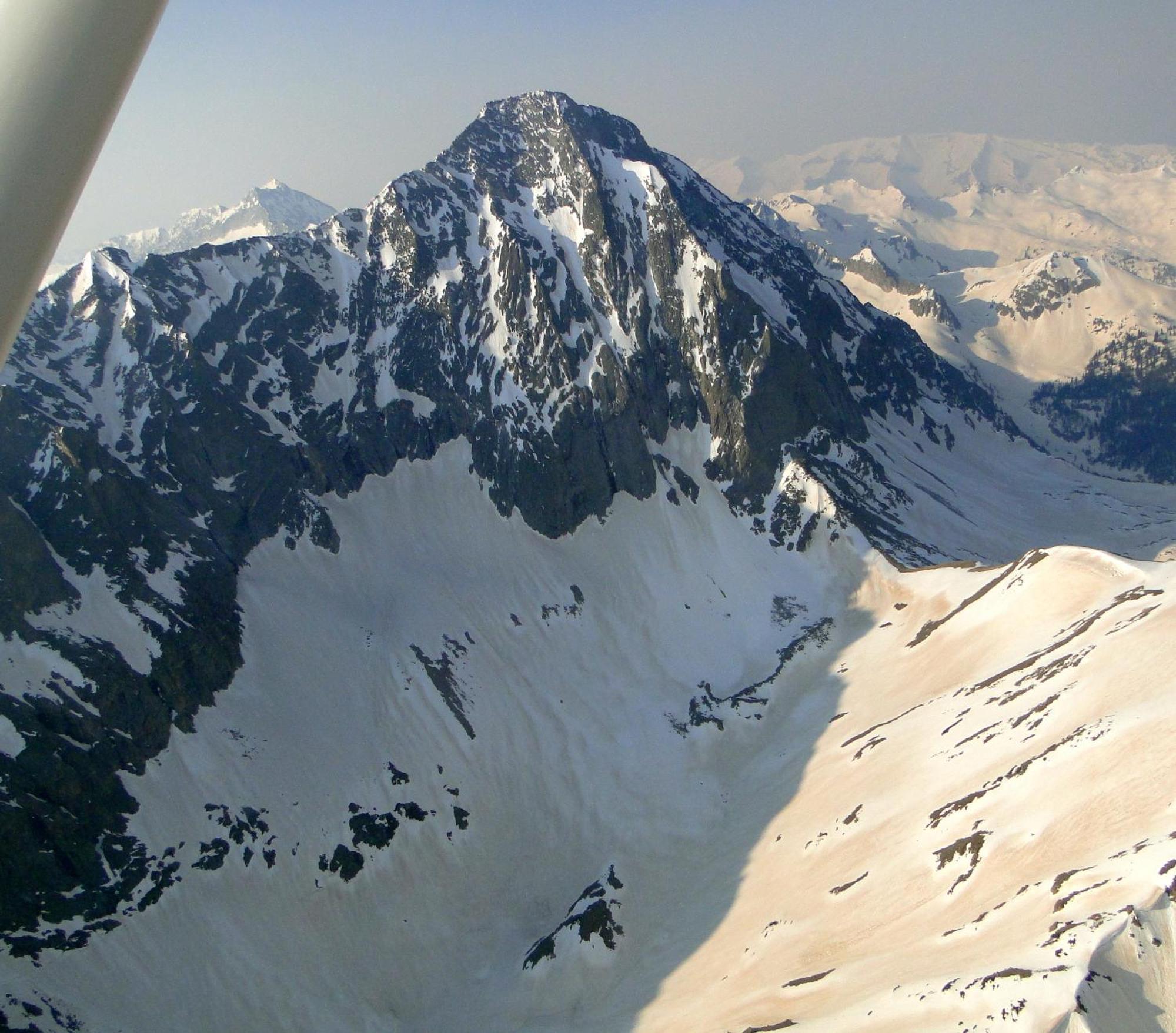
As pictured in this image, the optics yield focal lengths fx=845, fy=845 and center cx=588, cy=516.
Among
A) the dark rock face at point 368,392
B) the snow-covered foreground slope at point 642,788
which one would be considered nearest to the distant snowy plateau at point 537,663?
the snow-covered foreground slope at point 642,788

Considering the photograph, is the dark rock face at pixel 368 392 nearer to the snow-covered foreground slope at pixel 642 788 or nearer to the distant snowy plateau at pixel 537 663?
the distant snowy plateau at pixel 537 663

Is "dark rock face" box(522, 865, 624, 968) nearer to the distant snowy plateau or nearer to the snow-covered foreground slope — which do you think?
the snow-covered foreground slope

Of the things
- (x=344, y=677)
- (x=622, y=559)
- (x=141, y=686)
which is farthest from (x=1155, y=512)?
(x=141, y=686)

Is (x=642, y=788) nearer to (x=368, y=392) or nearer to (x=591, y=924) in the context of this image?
(x=591, y=924)

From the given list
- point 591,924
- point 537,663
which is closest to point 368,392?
point 537,663

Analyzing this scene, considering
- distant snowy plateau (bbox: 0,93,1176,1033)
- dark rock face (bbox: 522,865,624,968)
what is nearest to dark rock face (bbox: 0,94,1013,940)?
distant snowy plateau (bbox: 0,93,1176,1033)

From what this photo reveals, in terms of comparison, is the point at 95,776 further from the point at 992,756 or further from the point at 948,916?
the point at 992,756
